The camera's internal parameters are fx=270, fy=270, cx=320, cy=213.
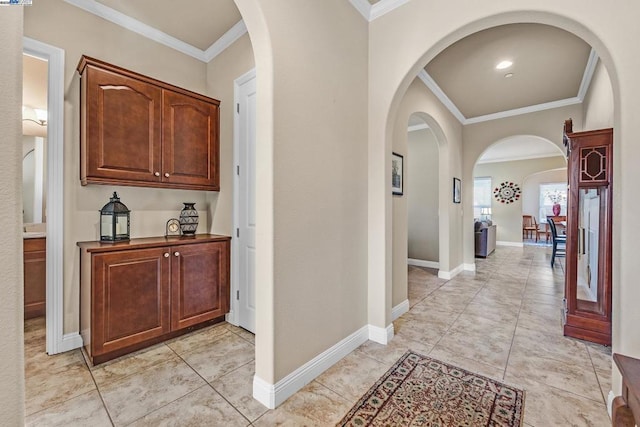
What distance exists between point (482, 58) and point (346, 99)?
203 cm

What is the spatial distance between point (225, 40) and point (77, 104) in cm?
138

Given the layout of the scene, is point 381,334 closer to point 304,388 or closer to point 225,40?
point 304,388

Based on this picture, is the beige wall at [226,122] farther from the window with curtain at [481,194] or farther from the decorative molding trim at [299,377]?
the window with curtain at [481,194]

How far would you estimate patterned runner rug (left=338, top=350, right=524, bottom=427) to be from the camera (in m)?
1.43

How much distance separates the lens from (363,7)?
225 cm

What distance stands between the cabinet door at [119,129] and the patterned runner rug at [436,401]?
2.31m

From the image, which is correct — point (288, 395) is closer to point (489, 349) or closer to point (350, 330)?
point (350, 330)

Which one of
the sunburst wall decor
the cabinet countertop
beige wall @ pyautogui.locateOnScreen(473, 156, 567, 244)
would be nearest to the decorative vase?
the cabinet countertop

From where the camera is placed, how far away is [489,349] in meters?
2.17

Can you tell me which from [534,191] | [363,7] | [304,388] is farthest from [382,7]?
[534,191]

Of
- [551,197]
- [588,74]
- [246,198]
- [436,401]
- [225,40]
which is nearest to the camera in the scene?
[436,401]

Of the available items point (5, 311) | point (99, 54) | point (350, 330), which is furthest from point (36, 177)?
point (350, 330)

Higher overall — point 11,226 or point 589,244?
point 11,226

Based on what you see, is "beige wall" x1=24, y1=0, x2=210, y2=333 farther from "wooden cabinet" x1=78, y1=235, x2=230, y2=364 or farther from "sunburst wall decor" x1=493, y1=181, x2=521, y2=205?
"sunburst wall decor" x1=493, y1=181, x2=521, y2=205
